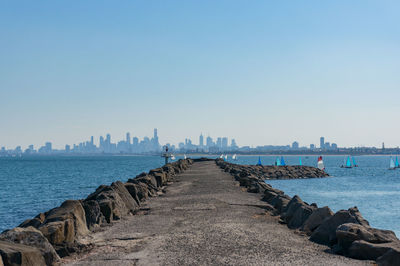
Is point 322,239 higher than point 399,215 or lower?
higher

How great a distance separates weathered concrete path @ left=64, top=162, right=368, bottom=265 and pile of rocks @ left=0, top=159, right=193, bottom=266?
1.08ft

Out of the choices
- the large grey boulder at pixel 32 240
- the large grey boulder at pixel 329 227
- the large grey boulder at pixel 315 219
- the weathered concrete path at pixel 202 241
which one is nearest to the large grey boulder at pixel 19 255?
the large grey boulder at pixel 32 240

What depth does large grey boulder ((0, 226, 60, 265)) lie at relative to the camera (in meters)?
6.80

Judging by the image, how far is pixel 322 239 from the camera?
8.87 m

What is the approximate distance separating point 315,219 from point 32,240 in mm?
5971

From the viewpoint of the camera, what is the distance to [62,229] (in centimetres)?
820

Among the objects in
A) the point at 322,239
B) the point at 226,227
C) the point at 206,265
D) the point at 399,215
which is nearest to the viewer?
the point at 206,265

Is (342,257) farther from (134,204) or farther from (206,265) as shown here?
(134,204)

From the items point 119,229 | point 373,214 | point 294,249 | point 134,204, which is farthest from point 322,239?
point 373,214

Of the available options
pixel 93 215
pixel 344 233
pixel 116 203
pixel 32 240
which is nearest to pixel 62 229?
pixel 32 240

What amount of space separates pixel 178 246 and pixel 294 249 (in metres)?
2.08

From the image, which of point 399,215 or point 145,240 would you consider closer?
point 145,240

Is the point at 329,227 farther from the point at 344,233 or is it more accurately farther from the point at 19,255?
the point at 19,255

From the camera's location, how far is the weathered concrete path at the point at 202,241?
7.28m
